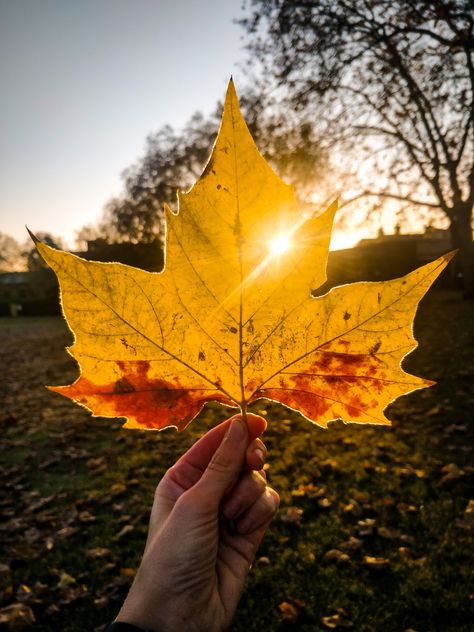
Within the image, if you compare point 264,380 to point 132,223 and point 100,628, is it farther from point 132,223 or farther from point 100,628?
point 132,223

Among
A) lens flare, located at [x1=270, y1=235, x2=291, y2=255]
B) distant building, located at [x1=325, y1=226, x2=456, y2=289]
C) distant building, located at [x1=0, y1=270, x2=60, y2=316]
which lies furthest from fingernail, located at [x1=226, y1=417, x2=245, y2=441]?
distant building, located at [x1=0, y1=270, x2=60, y2=316]

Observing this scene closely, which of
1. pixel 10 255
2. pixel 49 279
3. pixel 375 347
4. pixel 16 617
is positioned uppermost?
pixel 10 255

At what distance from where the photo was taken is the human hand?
1481mm

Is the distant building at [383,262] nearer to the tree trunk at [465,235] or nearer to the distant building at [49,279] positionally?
the tree trunk at [465,235]

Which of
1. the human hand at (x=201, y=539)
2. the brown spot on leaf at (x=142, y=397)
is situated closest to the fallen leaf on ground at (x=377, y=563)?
the human hand at (x=201, y=539)

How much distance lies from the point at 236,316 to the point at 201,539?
0.95m

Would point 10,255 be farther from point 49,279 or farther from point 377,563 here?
point 377,563

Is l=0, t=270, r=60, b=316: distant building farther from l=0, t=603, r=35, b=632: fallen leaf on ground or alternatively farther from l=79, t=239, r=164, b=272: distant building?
l=0, t=603, r=35, b=632: fallen leaf on ground

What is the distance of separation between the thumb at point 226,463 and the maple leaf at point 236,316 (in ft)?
0.51

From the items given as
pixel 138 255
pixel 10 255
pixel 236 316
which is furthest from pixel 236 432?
pixel 10 255

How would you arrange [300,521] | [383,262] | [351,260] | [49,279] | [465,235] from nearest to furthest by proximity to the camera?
[300,521]
[465,235]
[351,260]
[383,262]
[49,279]

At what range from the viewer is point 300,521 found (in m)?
4.05

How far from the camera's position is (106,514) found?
455cm

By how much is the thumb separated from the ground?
0.63 ft
